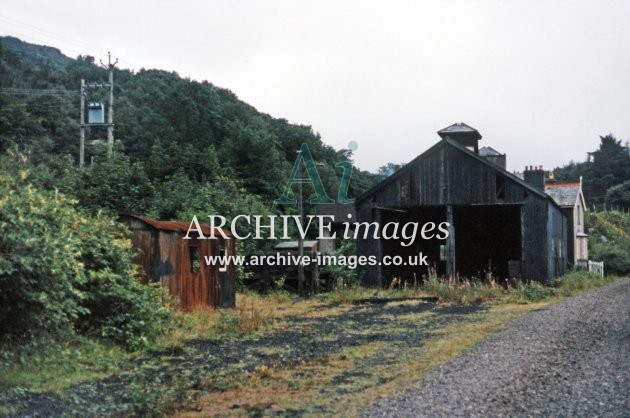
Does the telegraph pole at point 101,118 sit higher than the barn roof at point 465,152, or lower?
higher

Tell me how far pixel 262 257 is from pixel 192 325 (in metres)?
10.2

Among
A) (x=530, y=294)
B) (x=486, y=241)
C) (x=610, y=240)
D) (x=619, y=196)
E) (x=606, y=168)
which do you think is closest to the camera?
(x=530, y=294)

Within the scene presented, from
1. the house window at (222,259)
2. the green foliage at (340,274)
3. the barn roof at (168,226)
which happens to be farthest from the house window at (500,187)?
the barn roof at (168,226)

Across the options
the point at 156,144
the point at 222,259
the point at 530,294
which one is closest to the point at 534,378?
the point at 222,259

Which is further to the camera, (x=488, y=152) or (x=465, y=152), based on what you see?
(x=488, y=152)

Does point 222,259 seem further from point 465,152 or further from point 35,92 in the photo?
point 35,92

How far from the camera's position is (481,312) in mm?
19328

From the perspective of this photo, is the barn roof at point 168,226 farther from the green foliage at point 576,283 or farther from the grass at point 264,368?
the green foliage at point 576,283

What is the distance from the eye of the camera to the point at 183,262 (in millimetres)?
17656

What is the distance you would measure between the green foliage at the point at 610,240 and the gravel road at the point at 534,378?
80.5ft

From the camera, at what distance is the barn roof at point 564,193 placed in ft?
132

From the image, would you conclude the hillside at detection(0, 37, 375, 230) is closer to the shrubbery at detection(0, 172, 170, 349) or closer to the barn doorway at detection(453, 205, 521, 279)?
the barn doorway at detection(453, 205, 521, 279)

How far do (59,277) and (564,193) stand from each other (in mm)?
35689

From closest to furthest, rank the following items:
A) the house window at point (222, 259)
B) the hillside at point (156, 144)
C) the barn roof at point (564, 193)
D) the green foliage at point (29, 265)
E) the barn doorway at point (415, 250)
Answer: the green foliage at point (29, 265) < the house window at point (222, 259) < the hillside at point (156, 144) < the barn doorway at point (415, 250) < the barn roof at point (564, 193)
